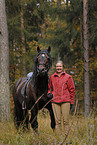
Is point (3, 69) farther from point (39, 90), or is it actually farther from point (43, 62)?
point (43, 62)

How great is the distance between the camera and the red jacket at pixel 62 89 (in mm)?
4888

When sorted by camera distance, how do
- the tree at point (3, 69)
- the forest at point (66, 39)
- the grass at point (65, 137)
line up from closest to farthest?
1. the grass at point (65, 137)
2. the tree at point (3, 69)
3. the forest at point (66, 39)

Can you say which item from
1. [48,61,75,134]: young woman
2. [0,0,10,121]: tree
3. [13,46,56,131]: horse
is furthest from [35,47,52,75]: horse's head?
[0,0,10,121]: tree

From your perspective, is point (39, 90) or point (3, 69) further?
point (3, 69)

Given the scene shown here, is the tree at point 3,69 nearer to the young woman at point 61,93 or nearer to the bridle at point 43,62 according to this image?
the young woman at point 61,93

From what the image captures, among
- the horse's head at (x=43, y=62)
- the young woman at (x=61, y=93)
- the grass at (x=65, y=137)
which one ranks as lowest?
the grass at (x=65, y=137)

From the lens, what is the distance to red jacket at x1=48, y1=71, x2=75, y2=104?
489 cm

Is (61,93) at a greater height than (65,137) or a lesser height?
greater

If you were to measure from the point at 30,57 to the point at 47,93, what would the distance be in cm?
1011

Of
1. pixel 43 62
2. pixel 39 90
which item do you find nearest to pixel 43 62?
pixel 43 62

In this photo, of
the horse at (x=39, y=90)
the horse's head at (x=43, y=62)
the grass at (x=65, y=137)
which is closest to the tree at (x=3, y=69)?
the grass at (x=65, y=137)

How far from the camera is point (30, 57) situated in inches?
581

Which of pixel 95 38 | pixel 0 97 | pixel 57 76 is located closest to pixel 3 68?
pixel 0 97

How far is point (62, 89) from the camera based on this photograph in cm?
491
